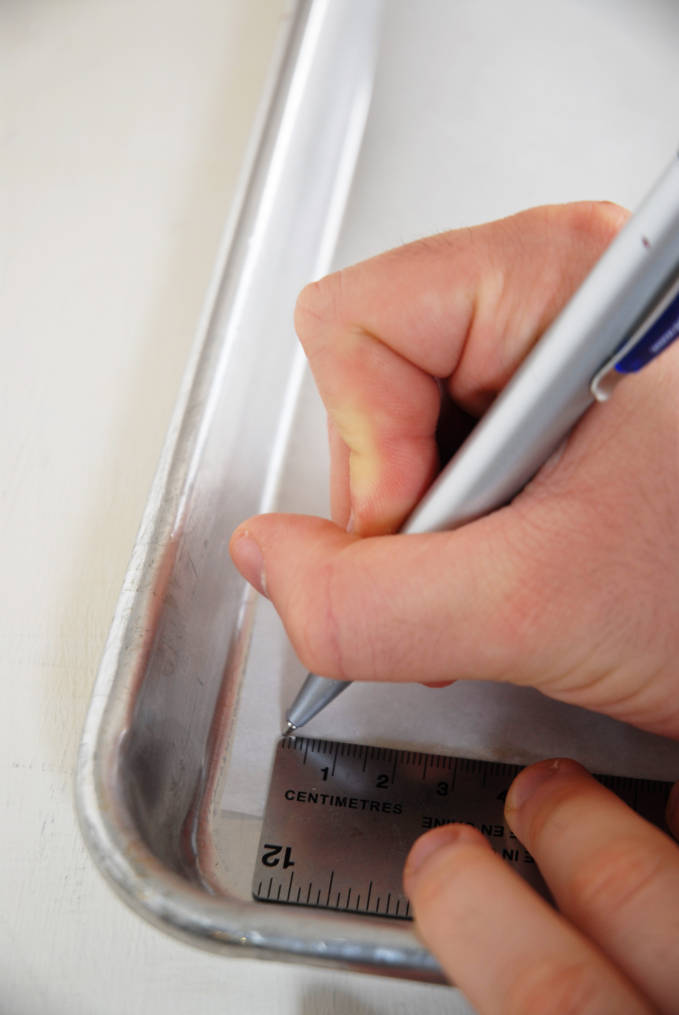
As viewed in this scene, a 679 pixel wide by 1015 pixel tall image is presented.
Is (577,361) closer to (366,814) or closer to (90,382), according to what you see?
(366,814)

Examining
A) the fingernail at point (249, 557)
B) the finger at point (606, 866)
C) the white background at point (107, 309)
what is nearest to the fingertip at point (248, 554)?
the fingernail at point (249, 557)

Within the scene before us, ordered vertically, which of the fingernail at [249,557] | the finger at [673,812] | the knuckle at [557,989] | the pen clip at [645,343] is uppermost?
the pen clip at [645,343]

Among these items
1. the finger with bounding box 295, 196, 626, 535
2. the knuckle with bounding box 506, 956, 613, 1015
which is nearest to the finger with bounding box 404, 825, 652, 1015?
the knuckle with bounding box 506, 956, 613, 1015

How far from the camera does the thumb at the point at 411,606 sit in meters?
0.40

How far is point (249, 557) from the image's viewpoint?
488 millimetres

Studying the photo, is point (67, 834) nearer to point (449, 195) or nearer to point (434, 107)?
point (449, 195)

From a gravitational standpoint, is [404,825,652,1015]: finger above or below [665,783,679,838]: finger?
below

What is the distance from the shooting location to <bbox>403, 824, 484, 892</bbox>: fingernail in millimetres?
431

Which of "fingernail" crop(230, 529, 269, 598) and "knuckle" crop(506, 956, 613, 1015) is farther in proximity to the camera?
"fingernail" crop(230, 529, 269, 598)

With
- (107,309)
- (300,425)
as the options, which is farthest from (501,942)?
(107,309)

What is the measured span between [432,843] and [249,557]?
210mm

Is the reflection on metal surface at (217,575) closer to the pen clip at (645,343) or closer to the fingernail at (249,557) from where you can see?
the fingernail at (249,557)

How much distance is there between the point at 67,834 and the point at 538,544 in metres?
0.35

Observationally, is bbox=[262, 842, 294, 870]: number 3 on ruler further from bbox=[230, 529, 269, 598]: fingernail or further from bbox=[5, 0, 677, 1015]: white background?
bbox=[230, 529, 269, 598]: fingernail
